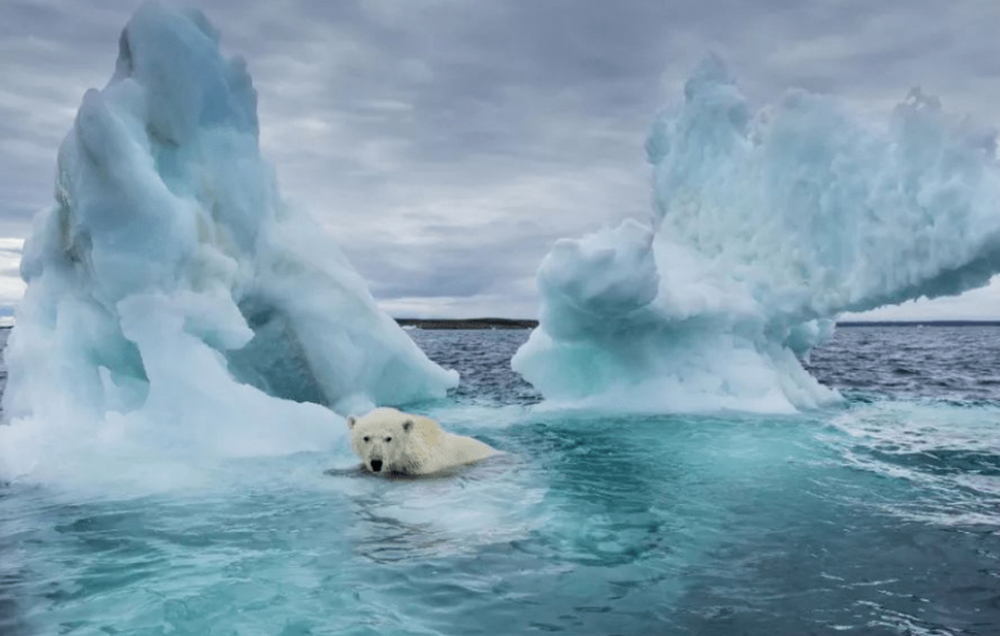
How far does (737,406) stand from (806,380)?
3071 millimetres

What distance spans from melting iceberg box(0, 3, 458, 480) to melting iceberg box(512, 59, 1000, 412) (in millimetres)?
4201

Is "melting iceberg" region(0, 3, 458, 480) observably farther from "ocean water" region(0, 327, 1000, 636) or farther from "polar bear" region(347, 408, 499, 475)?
"polar bear" region(347, 408, 499, 475)

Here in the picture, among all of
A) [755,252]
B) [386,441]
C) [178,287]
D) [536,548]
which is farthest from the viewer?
[755,252]

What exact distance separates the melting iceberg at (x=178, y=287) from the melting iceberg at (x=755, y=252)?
4201 millimetres

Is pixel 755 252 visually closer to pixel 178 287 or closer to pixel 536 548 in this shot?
pixel 178 287

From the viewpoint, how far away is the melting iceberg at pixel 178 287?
1059 centimetres

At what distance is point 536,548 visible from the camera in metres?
6.49

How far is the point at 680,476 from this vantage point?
9375mm

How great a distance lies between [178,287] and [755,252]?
1065cm

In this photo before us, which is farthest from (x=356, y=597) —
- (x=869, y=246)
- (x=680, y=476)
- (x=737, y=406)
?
(x=869, y=246)

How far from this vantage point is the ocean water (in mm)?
5121

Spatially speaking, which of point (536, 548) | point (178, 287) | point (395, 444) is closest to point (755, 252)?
point (395, 444)

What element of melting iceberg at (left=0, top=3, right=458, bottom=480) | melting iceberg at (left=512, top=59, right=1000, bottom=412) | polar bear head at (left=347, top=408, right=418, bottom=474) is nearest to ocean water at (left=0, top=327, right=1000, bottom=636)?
polar bear head at (left=347, top=408, right=418, bottom=474)

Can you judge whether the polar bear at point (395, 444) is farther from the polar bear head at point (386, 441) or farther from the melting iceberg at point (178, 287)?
the melting iceberg at point (178, 287)
